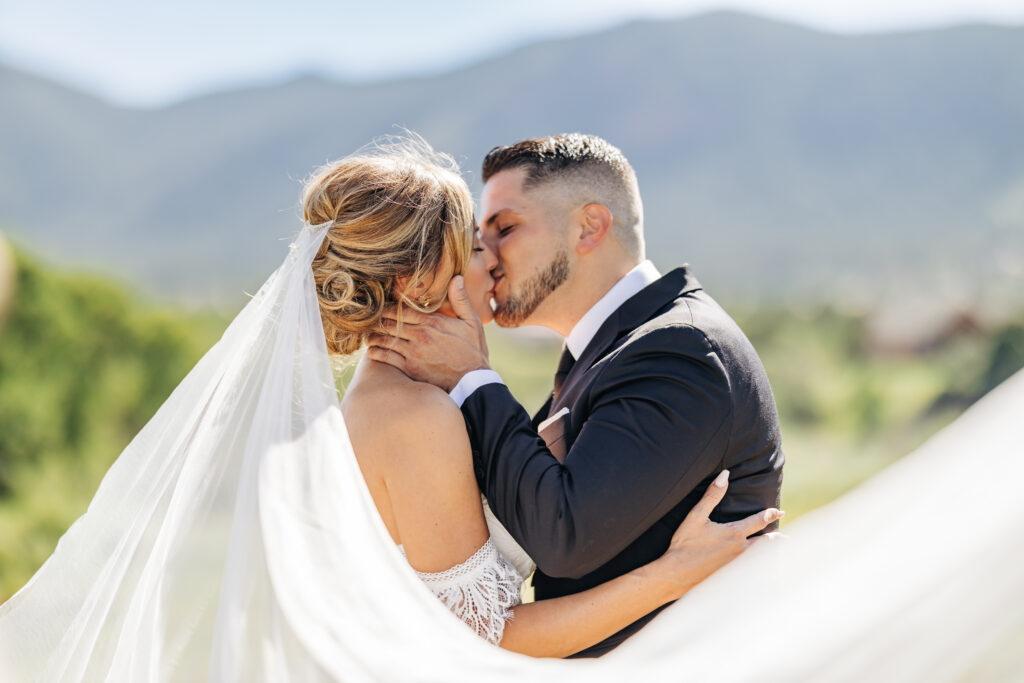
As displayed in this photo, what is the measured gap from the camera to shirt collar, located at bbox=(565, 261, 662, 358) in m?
3.11

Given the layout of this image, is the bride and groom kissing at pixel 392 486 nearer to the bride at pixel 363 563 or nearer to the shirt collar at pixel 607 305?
the bride at pixel 363 563

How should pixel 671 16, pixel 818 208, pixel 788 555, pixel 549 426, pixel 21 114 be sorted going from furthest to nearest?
pixel 671 16 < pixel 818 208 < pixel 21 114 < pixel 549 426 < pixel 788 555

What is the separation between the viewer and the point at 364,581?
2143 mm

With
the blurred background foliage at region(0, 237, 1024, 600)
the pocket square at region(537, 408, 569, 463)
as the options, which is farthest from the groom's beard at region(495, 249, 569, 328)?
the blurred background foliage at region(0, 237, 1024, 600)

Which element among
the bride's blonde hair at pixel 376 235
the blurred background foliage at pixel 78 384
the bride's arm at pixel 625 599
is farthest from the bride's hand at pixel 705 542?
the blurred background foliage at pixel 78 384

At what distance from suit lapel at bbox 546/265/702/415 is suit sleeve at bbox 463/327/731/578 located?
0.24 meters

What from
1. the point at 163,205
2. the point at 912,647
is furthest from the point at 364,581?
the point at 163,205

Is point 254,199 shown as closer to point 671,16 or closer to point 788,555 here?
point 671,16

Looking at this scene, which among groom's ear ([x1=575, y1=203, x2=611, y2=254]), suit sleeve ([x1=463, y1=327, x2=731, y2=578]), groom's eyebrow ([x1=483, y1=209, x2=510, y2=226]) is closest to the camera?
suit sleeve ([x1=463, y1=327, x2=731, y2=578])

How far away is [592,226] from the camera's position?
10.6ft

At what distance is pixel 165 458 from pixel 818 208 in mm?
31810

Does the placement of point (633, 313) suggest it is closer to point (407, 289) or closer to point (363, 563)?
point (407, 289)

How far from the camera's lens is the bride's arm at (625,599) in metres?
2.37

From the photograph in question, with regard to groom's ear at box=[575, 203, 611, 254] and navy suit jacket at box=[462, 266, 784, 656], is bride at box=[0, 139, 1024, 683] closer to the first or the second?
navy suit jacket at box=[462, 266, 784, 656]
